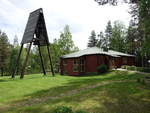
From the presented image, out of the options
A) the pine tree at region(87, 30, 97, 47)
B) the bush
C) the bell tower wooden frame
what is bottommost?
the bush

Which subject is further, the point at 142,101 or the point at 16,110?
the point at 142,101

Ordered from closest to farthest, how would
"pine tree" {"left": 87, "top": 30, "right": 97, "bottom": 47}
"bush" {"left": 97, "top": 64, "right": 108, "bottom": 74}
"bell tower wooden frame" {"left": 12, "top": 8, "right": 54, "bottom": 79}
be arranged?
"bell tower wooden frame" {"left": 12, "top": 8, "right": 54, "bottom": 79} < "bush" {"left": 97, "top": 64, "right": 108, "bottom": 74} < "pine tree" {"left": 87, "top": 30, "right": 97, "bottom": 47}

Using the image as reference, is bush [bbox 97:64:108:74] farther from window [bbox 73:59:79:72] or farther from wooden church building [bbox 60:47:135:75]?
window [bbox 73:59:79:72]

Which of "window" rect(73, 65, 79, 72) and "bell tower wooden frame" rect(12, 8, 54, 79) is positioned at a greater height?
"bell tower wooden frame" rect(12, 8, 54, 79)

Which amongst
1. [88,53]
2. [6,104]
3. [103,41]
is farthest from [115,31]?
[6,104]

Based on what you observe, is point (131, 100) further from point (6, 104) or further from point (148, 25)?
point (6, 104)

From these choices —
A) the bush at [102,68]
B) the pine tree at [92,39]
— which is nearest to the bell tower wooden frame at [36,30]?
the bush at [102,68]

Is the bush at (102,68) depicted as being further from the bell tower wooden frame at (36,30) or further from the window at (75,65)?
the bell tower wooden frame at (36,30)

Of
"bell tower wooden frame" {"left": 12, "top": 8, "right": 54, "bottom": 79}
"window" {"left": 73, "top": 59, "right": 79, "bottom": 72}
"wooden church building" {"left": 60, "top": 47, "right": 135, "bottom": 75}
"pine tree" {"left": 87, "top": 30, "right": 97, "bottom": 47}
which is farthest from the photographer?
"pine tree" {"left": 87, "top": 30, "right": 97, "bottom": 47}

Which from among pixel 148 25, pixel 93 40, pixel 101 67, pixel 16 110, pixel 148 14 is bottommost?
pixel 16 110

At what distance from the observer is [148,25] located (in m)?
8.48

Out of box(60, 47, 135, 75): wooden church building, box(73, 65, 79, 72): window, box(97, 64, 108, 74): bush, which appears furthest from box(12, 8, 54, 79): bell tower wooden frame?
box(97, 64, 108, 74): bush

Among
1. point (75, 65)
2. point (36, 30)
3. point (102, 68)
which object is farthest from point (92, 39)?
point (36, 30)

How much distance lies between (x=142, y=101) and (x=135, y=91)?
57.7 inches
